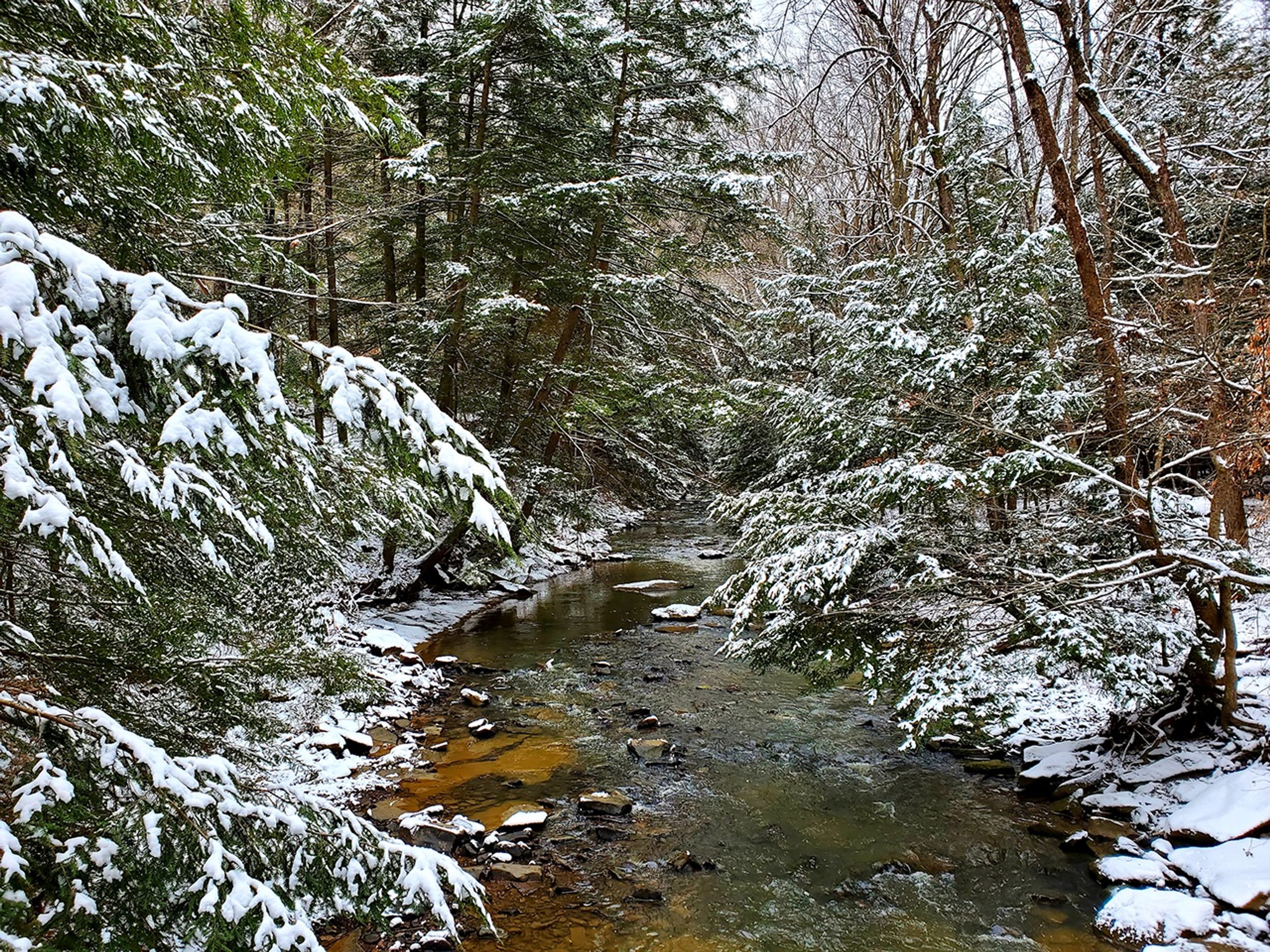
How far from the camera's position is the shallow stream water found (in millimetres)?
5195

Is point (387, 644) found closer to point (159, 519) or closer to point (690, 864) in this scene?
point (690, 864)

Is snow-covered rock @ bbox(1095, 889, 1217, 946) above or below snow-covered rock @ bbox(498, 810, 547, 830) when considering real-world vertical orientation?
below

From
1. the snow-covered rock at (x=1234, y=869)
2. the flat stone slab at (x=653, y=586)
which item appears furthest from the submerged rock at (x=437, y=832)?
the flat stone slab at (x=653, y=586)

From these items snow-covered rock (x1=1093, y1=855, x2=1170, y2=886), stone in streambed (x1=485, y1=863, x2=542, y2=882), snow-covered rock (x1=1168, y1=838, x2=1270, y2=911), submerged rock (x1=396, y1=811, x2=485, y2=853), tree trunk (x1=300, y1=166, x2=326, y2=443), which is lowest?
snow-covered rock (x1=1093, y1=855, x2=1170, y2=886)

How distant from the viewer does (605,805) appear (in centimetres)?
676

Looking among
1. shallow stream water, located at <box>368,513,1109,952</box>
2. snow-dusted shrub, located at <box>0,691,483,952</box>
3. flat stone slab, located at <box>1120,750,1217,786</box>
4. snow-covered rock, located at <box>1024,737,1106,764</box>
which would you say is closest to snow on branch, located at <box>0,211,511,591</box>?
snow-dusted shrub, located at <box>0,691,483,952</box>

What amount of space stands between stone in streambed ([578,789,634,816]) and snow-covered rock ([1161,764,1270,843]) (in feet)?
14.4

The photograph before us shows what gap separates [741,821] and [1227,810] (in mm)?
3741

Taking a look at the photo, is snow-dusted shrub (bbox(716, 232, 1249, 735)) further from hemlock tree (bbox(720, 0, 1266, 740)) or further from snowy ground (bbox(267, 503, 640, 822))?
snowy ground (bbox(267, 503, 640, 822))

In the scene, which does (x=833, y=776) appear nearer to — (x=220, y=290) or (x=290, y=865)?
(x=290, y=865)

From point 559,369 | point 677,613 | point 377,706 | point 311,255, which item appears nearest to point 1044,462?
point 377,706

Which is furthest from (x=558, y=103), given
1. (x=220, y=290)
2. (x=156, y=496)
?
(x=156, y=496)

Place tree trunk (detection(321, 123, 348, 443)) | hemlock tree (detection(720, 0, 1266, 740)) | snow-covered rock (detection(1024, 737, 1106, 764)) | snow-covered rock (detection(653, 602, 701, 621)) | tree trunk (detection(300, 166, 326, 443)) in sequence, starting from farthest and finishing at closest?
tree trunk (detection(321, 123, 348, 443))
snow-covered rock (detection(653, 602, 701, 621))
tree trunk (detection(300, 166, 326, 443))
snow-covered rock (detection(1024, 737, 1106, 764))
hemlock tree (detection(720, 0, 1266, 740))

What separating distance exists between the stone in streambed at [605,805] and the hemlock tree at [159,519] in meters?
4.05
